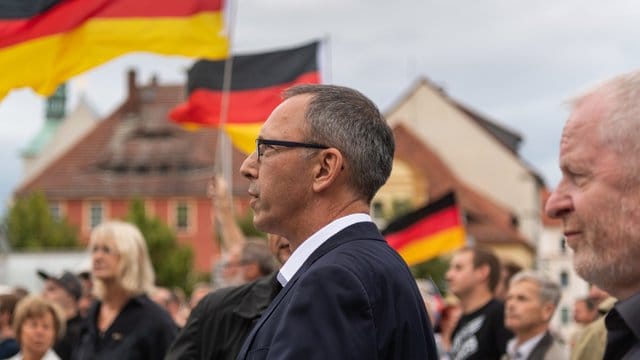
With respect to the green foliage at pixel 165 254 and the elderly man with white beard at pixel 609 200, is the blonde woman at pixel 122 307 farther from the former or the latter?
the green foliage at pixel 165 254

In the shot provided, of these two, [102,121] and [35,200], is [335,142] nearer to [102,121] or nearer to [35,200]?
[35,200]

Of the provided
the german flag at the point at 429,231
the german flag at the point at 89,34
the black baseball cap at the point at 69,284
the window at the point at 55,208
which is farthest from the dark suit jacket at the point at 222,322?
the window at the point at 55,208

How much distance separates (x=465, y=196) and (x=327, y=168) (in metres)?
71.7

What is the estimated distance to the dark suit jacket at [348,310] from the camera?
327cm

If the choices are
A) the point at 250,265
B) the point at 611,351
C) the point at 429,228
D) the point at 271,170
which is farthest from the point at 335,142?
the point at 429,228

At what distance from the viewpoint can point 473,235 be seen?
74.6 metres

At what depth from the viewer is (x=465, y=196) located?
2948 inches

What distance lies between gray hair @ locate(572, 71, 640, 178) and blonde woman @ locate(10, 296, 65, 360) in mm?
5679

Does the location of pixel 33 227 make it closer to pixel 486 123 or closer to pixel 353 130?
pixel 486 123

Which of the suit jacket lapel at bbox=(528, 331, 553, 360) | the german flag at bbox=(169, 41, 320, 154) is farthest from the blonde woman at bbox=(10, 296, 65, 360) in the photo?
the german flag at bbox=(169, 41, 320, 154)

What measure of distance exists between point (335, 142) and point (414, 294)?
0.47 metres

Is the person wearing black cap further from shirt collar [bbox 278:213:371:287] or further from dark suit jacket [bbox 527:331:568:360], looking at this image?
shirt collar [bbox 278:213:371:287]

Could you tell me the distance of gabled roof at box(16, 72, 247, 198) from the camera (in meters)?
77.8

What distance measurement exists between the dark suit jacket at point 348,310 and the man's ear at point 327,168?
0.14m
